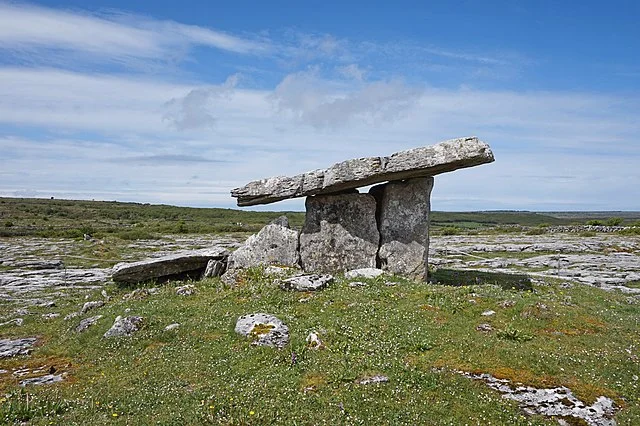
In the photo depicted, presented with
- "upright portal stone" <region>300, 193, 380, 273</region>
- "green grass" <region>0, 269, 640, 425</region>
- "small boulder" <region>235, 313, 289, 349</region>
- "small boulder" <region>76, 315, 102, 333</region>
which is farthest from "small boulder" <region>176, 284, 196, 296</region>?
"upright portal stone" <region>300, 193, 380, 273</region>

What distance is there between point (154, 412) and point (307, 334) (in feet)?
16.8

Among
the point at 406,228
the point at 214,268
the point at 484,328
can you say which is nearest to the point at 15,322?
the point at 214,268

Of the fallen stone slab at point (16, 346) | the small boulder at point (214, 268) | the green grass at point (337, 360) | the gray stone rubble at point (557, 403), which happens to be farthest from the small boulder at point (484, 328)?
the small boulder at point (214, 268)

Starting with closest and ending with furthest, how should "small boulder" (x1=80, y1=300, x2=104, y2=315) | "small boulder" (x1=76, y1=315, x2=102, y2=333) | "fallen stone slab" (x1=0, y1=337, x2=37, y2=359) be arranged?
"fallen stone slab" (x1=0, y1=337, x2=37, y2=359) → "small boulder" (x1=76, y1=315, x2=102, y2=333) → "small boulder" (x1=80, y1=300, x2=104, y2=315)

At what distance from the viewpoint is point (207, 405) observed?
1122 cm

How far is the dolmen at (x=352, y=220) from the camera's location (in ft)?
74.9

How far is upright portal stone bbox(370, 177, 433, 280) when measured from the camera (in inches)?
920

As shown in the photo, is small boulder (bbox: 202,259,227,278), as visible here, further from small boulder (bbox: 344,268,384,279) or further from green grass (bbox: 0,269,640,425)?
small boulder (bbox: 344,268,384,279)

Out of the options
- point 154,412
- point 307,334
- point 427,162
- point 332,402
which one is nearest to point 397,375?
point 332,402

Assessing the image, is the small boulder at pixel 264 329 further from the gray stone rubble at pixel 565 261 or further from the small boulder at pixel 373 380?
the gray stone rubble at pixel 565 261

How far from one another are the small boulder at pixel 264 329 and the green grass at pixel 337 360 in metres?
0.34

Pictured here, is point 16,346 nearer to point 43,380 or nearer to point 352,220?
point 43,380

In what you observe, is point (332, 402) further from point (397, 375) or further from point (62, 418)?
point (62, 418)

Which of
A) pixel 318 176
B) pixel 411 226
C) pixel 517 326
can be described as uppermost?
pixel 318 176
